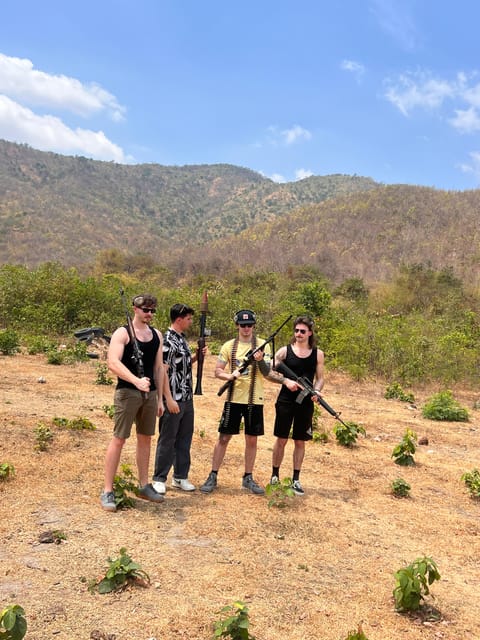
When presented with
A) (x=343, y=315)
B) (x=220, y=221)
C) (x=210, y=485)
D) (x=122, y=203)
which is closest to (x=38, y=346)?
(x=343, y=315)

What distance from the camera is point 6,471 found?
4664 millimetres

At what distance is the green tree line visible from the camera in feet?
40.6

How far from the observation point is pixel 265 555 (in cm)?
376

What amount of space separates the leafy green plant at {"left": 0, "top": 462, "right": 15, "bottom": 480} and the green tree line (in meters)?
5.48

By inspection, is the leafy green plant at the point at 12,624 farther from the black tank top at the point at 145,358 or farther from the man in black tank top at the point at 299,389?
the man in black tank top at the point at 299,389

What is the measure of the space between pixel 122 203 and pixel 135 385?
286 ft

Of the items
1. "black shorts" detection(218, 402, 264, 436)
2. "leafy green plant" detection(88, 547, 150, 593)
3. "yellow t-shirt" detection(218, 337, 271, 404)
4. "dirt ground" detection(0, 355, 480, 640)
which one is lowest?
"dirt ground" detection(0, 355, 480, 640)

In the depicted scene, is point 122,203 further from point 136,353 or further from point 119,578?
point 119,578

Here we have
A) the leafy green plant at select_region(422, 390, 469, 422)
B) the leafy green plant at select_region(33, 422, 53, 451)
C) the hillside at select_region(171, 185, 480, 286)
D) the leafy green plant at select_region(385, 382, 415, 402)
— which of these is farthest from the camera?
the hillside at select_region(171, 185, 480, 286)

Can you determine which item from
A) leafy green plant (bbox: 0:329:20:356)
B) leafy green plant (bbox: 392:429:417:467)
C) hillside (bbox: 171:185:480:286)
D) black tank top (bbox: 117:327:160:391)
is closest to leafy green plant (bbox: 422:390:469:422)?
leafy green plant (bbox: 392:429:417:467)

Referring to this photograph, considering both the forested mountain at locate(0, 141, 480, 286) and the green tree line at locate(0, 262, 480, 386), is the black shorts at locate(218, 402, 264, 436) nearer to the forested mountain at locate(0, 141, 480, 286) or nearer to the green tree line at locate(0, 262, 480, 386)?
the green tree line at locate(0, 262, 480, 386)

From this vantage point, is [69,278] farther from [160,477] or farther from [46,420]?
[160,477]

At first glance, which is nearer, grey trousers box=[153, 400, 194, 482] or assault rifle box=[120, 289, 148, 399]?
assault rifle box=[120, 289, 148, 399]

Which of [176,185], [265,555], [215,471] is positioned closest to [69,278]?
[215,471]
